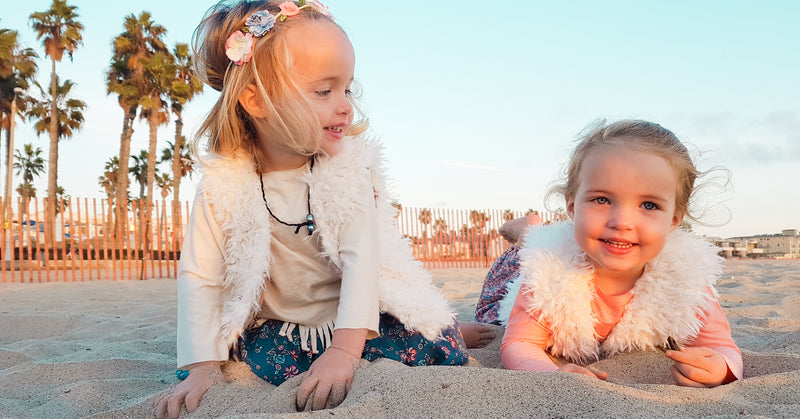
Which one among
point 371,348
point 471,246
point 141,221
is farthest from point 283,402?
point 471,246

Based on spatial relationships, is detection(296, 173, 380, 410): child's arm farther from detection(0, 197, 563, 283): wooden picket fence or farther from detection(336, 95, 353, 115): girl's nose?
detection(0, 197, 563, 283): wooden picket fence

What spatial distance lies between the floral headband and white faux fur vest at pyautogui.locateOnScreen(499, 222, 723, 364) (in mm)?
1369

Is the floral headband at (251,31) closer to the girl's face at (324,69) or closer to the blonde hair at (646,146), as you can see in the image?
the girl's face at (324,69)

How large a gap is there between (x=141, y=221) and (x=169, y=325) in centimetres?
973

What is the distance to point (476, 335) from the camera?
2748 millimetres

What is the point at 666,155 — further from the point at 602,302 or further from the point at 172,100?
the point at 172,100

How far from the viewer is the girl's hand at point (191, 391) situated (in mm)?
1621

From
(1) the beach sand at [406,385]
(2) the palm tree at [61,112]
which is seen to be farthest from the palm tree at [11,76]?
(1) the beach sand at [406,385]

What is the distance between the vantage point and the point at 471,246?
57.5 feet

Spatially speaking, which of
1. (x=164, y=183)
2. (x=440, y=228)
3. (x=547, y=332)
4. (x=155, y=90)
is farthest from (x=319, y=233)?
(x=164, y=183)

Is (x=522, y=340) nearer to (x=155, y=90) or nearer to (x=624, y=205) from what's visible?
(x=624, y=205)

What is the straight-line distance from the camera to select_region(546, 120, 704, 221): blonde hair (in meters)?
1.94

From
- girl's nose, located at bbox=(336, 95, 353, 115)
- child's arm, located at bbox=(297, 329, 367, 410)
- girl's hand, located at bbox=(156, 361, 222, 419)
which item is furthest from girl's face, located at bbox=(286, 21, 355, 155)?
girl's hand, located at bbox=(156, 361, 222, 419)

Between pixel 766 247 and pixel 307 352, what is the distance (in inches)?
732
